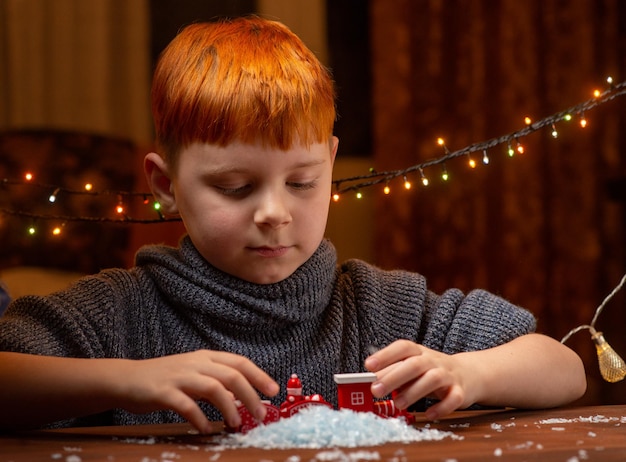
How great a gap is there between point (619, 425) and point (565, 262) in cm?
231

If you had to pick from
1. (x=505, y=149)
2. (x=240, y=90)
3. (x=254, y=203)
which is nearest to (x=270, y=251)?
(x=254, y=203)

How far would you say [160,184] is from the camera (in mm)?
1097

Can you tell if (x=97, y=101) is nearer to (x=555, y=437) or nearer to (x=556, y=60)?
(x=556, y=60)

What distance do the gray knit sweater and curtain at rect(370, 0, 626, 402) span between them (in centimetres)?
173

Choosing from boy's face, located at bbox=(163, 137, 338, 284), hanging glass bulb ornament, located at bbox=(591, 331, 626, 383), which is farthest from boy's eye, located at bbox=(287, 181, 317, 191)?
hanging glass bulb ornament, located at bbox=(591, 331, 626, 383)

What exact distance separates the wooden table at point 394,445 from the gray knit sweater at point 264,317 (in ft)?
0.70

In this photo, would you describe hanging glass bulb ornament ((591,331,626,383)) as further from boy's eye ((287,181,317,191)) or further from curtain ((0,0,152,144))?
curtain ((0,0,152,144))

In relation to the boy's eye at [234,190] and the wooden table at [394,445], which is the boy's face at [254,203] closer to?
the boy's eye at [234,190]

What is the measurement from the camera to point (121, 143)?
7.82 ft

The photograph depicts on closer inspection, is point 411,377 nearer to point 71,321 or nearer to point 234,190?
point 234,190

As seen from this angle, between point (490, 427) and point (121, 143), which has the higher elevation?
point (121, 143)

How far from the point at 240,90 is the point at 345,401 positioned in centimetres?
37

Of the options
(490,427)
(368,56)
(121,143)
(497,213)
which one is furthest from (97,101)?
(490,427)

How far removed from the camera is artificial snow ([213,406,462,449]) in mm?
691
